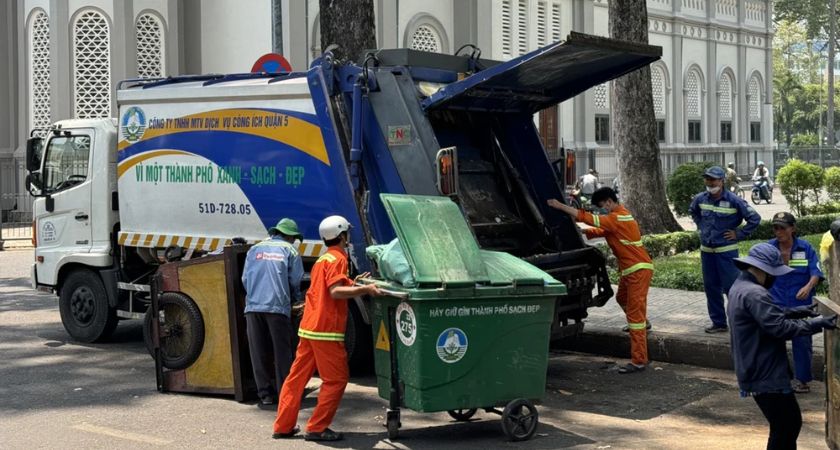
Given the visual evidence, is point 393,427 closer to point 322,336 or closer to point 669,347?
point 322,336

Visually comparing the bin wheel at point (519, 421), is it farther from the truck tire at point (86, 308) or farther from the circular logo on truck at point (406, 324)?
the truck tire at point (86, 308)

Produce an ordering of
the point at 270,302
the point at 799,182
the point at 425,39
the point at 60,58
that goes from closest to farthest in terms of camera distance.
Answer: the point at 270,302
the point at 799,182
the point at 60,58
the point at 425,39

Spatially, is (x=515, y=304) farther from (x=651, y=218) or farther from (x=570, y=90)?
(x=651, y=218)

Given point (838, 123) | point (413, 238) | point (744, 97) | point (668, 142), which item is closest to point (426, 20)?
point (668, 142)

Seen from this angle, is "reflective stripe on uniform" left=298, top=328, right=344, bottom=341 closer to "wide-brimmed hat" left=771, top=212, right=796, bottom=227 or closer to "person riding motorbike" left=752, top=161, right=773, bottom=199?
"wide-brimmed hat" left=771, top=212, right=796, bottom=227

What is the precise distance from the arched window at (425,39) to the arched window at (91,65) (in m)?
8.41

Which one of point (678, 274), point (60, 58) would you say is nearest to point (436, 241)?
point (678, 274)

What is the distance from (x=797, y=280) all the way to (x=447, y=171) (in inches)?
111

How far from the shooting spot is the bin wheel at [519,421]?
281 inches

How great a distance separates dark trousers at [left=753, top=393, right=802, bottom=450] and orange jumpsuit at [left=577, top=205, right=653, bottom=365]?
11.1 ft

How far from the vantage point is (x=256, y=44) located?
2719 centimetres

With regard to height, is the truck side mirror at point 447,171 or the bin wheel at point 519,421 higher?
the truck side mirror at point 447,171

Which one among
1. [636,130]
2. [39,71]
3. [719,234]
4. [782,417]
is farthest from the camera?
[39,71]

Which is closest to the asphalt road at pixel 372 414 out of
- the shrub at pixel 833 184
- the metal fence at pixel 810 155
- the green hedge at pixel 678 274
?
the green hedge at pixel 678 274
